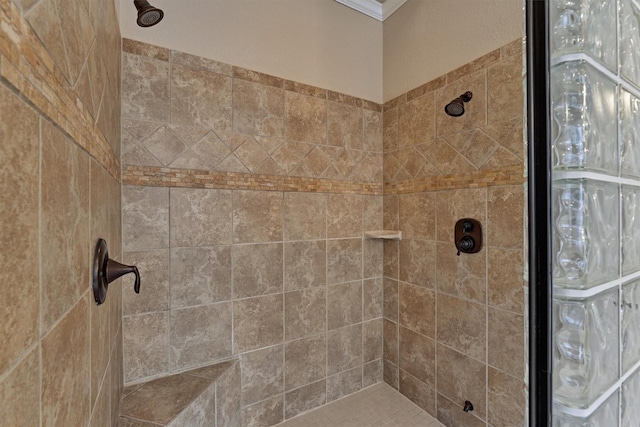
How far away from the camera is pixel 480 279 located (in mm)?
1299

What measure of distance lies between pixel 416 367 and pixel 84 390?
5.20 feet

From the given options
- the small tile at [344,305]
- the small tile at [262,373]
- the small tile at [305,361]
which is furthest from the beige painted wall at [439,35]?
the small tile at [262,373]

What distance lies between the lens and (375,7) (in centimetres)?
182

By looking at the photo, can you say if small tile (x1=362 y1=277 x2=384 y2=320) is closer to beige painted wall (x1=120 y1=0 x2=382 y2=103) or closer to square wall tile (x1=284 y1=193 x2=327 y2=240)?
square wall tile (x1=284 y1=193 x2=327 y2=240)

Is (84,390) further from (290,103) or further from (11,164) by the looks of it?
(290,103)

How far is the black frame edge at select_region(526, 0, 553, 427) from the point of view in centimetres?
38

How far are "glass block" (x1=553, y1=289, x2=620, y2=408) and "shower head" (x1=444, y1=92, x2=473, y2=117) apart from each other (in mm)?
1111

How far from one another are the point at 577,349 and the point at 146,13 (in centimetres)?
137

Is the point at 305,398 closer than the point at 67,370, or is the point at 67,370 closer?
the point at 67,370

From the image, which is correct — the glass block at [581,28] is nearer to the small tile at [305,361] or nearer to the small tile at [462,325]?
the small tile at [462,325]

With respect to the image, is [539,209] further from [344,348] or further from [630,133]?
[344,348]

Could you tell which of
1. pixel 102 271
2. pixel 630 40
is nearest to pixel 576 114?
pixel 630 40

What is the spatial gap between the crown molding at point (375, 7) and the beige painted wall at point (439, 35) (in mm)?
37

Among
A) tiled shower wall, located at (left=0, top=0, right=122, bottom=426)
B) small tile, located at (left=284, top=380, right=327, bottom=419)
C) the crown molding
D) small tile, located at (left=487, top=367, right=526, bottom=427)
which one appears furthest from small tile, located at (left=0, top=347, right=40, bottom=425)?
the crown molding
